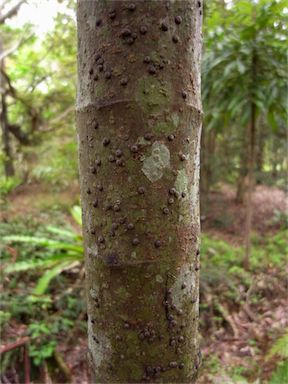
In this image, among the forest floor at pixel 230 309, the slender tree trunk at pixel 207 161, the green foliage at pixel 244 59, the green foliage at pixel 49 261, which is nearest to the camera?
the forest floor at pixel 230 309

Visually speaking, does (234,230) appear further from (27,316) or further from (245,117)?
(27,316)

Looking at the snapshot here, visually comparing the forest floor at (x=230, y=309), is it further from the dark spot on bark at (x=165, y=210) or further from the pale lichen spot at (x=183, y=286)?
the dark spot on bark at (x=165, y=210)

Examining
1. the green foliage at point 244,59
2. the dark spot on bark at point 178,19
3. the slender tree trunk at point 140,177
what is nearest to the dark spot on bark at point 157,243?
the slender tree trunk at point 140,177

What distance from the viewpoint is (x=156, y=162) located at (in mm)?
617

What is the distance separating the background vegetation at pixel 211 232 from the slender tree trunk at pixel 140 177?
5.28 feet

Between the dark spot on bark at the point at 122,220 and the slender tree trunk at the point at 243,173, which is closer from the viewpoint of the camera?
the dark spot on bark at the point at 122,220

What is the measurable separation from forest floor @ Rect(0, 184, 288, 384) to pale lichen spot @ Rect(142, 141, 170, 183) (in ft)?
5.96

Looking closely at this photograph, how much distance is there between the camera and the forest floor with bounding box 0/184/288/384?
106 inches

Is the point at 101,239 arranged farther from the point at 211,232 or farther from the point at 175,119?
the point at 211,232

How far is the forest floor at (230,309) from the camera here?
2699 millimetres

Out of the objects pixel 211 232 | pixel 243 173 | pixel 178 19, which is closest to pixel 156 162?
pixel 178 19

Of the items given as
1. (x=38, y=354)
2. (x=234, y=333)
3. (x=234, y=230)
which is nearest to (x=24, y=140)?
(x=234, y=230)

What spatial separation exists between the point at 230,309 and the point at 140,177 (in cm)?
384

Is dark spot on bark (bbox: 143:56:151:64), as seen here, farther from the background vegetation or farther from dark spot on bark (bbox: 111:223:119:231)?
the background vegetation
